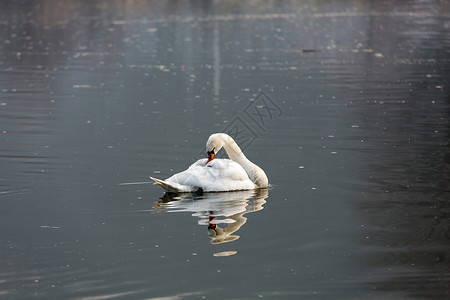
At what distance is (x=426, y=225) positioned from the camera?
42.1 feet

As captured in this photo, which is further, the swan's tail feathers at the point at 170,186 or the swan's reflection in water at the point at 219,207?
the swan's tail feathers at the point at 170,186

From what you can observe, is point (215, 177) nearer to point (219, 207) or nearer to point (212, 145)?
point (212, 145)

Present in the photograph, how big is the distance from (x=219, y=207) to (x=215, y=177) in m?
1.06

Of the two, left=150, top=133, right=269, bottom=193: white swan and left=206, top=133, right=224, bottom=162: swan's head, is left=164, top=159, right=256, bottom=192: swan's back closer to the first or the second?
left=150, top=133, right=269, bottom=193: white swan

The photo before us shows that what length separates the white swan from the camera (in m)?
14.7

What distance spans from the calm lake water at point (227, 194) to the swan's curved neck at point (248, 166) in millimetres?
257

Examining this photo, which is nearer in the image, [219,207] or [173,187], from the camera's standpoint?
[219,207]

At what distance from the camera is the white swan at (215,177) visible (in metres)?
14.7

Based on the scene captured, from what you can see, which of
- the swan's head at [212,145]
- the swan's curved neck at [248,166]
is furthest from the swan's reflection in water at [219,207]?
the swan's head at [212,145]

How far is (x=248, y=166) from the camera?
15664mm

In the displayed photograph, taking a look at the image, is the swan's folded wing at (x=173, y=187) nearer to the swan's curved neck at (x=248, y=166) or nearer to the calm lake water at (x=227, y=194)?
the calm lake water at (x=227, y=194)

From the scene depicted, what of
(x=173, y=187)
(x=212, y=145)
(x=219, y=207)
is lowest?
(x=219, y=207)

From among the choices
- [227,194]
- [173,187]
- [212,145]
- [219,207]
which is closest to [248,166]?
[212,145]

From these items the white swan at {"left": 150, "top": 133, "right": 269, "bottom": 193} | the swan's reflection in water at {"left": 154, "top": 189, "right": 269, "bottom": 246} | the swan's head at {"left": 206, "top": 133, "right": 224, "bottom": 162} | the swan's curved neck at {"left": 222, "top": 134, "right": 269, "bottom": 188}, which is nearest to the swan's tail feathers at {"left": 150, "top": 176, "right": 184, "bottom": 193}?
the white swan at {"left": 150, "top": 133, "right": 269, "bottom": 193}
